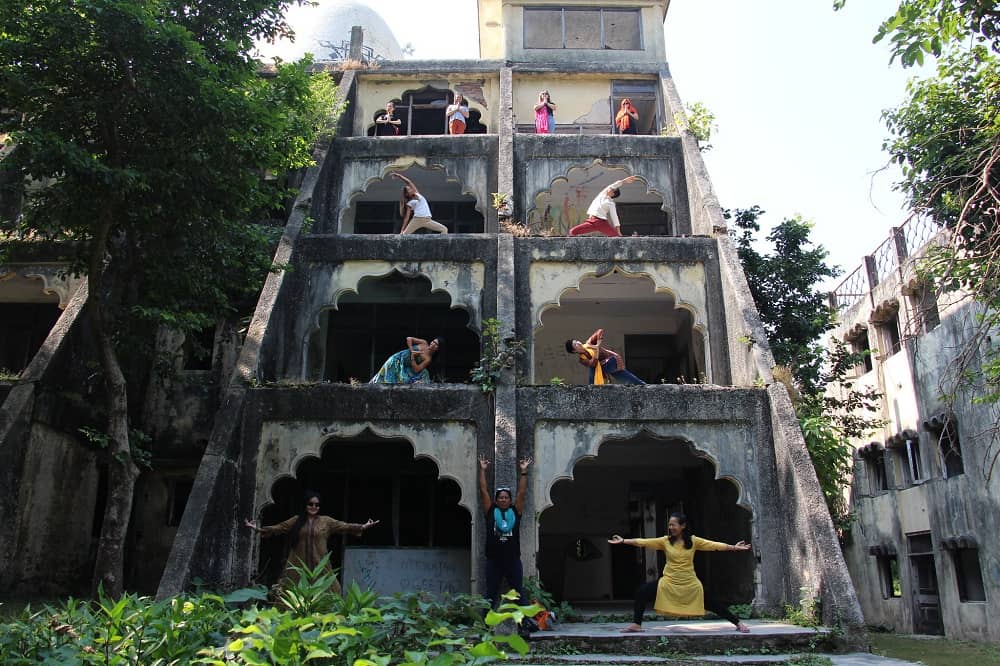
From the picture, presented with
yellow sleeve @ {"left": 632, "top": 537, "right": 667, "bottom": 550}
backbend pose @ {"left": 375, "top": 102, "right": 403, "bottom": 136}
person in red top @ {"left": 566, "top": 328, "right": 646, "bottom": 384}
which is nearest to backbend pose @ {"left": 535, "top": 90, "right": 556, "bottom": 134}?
backbend pose @ {"left": 375, "top": 102, "right": 403, "bottom": 136}

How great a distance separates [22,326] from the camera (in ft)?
55.6

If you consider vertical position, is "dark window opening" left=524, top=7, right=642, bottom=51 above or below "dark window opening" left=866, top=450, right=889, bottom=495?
above

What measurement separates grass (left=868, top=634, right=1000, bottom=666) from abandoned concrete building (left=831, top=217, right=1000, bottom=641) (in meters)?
1.00

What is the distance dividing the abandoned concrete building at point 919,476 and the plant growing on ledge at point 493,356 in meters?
6.72

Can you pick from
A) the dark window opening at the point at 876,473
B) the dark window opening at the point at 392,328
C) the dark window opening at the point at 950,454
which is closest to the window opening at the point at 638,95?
the dark window opening at the point at 392,328

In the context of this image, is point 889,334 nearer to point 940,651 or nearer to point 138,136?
point 940,651

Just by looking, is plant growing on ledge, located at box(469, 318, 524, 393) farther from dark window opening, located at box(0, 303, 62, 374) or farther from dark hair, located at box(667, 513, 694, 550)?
dark window opening, located at box(0, 303, 62, 374)

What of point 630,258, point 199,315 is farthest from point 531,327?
point 199,315

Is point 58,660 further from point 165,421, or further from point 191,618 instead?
point 165,421

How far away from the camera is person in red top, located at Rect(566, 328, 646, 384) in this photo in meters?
13.3

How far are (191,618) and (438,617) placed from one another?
125 centimetres


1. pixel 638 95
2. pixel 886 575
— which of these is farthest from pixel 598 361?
pixel 886 575

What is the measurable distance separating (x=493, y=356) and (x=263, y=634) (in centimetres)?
902

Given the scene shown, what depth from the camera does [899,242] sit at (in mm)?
19359
